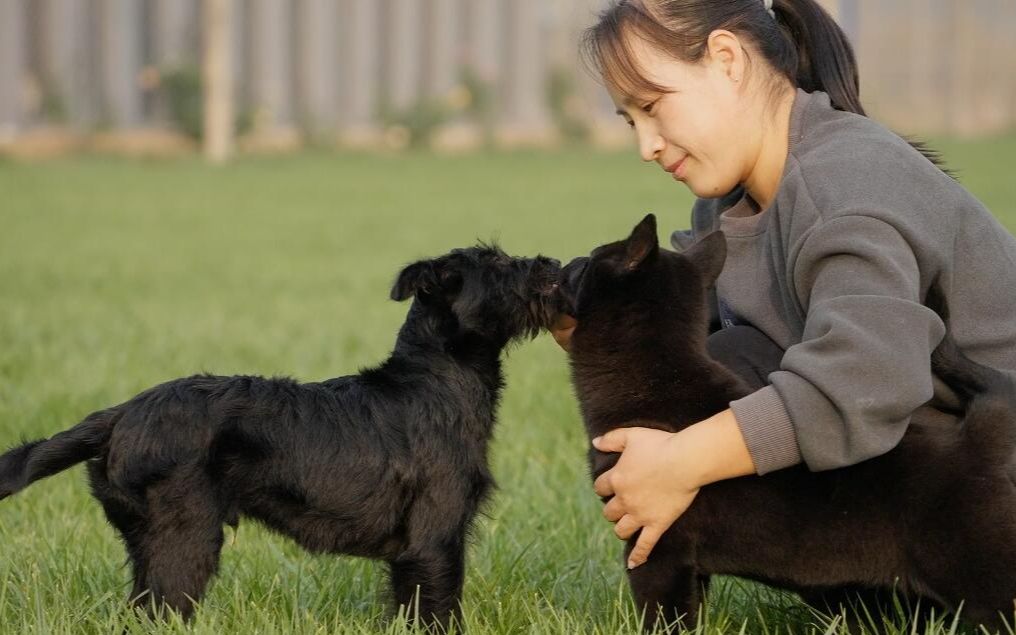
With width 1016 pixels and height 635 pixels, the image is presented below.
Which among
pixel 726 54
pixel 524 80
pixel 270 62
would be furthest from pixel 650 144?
pixel 524 80

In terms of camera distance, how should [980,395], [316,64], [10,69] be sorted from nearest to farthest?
1. [980,395]
2. [10,69]
3. [316,64]

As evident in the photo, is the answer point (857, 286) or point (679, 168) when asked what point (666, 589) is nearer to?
point (857, 286)

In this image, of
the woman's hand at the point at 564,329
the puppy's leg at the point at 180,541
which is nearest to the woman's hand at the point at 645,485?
the woman's hand at the point at 564,329

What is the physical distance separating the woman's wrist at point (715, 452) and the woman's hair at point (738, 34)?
87cm

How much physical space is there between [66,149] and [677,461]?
771 inches

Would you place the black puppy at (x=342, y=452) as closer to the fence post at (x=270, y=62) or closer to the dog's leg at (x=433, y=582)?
the dog's leg at (x=433, y=582)

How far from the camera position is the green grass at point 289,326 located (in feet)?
10.9

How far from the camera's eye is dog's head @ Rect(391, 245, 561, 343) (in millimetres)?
3281

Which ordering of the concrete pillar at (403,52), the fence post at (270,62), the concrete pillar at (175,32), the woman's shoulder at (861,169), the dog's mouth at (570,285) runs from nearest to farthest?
the woman's shoulder at (861,169) < the dog's mouth at (570,285) < the concrete pillar at (175,32) < the fence post at (270,62) < the concrete pillar at (403,52)

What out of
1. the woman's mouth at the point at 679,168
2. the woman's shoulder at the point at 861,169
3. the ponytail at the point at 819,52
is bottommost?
the woman's mouth at the point at 679,168

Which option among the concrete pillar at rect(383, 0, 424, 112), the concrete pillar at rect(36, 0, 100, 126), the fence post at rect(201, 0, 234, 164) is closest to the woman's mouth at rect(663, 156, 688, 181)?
the fence post at rect(201, 0, 234, 164)

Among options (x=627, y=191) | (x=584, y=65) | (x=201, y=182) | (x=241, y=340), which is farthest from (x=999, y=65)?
(x=584, y=65)

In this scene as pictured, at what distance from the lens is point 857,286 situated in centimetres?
272

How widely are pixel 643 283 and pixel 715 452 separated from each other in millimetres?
448
